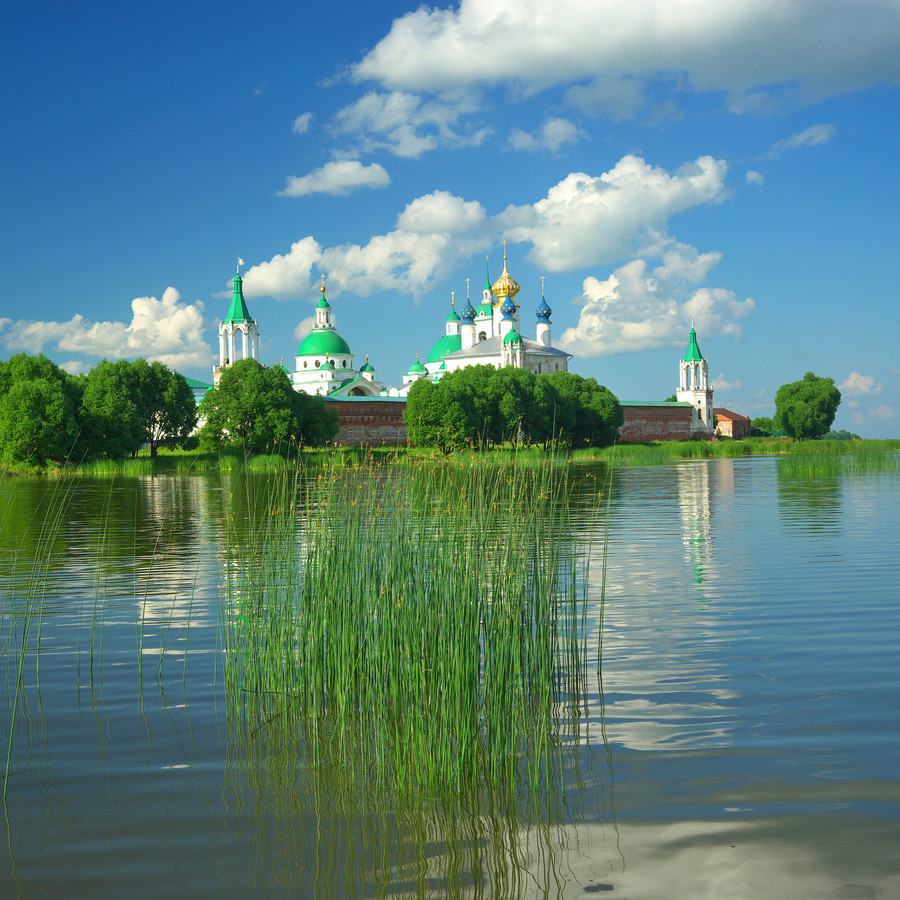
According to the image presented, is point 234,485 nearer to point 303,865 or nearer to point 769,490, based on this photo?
point 769,490

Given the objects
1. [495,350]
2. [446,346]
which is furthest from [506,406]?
[446,346]

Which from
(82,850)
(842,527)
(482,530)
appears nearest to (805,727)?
(482,530)

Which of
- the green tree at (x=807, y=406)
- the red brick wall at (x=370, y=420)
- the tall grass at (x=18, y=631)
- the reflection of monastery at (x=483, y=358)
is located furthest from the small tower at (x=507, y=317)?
the tall grass at (x=18, y=631)

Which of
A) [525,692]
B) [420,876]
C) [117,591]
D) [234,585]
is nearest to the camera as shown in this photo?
[420,876]

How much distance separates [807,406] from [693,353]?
528 inches

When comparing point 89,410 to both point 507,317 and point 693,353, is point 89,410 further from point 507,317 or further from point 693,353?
point 693,353

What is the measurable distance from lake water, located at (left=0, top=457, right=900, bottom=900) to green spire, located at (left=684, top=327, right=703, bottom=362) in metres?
83.1

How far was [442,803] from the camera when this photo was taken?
11.6 ft

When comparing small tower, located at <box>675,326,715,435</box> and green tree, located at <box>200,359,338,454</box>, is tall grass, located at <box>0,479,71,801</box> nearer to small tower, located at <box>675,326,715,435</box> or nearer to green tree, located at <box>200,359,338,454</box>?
green tree, located at <box>200,359,338,454</box>

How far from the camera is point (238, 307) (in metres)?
75.6

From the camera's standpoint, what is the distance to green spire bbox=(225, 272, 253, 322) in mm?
75438

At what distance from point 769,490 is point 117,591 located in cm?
1597

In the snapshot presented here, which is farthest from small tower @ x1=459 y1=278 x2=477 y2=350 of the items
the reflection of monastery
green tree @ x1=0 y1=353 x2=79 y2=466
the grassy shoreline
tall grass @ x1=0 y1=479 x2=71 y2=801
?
tall grass @ x1=0 y1=479 x2=71 y2=801

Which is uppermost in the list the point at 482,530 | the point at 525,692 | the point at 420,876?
the point at 482,530
